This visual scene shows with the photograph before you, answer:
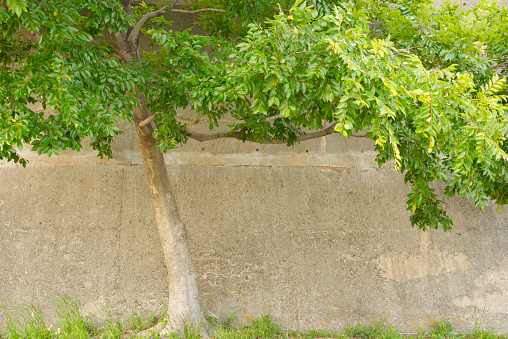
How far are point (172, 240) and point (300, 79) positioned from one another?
3059mm

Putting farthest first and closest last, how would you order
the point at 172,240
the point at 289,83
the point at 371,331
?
the point at 371,331
the point at 172,240
the point at 289,83

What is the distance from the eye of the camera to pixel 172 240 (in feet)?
16.4

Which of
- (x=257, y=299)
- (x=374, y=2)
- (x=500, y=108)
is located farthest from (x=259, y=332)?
(x=374, y=2)

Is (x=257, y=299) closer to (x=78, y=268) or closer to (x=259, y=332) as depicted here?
(x=259, y=332)

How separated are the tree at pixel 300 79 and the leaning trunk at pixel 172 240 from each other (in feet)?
3.06

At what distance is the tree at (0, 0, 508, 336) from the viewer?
261 cm

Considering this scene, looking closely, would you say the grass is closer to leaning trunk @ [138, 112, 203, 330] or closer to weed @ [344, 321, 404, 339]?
weed @ [344, 321, 404, 339]

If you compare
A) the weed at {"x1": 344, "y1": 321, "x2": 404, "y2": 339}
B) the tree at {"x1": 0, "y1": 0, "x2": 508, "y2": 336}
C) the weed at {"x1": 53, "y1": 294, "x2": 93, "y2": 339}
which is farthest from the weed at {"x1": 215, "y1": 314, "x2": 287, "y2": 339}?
the tree at {"x1": 0, "y1": 0, "x2": 508, "y2": 336}

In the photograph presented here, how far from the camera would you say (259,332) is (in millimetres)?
5289

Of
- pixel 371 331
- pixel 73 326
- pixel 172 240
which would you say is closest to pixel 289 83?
pixel 172 240

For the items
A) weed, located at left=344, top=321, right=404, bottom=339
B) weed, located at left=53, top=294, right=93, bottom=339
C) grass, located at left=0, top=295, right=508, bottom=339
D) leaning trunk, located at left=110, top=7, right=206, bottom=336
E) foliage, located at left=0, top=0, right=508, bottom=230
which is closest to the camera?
foliage, located at left=0, top=0, right=508, bottom=230

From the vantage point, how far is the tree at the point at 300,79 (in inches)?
103

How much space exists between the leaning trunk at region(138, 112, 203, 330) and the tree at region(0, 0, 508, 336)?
0.93 meters

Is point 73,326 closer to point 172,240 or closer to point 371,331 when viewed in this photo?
point 172,240
